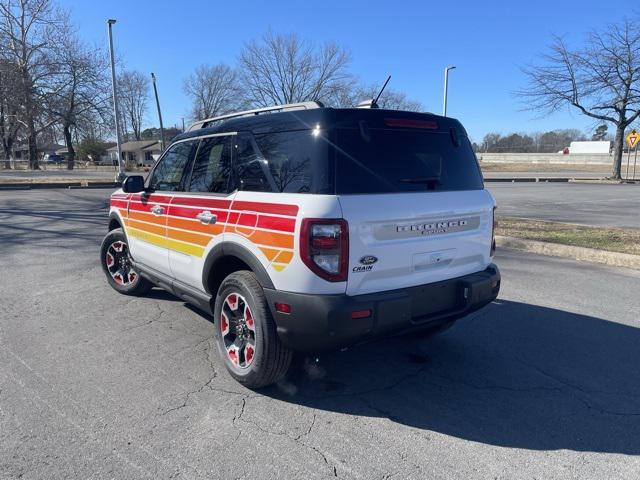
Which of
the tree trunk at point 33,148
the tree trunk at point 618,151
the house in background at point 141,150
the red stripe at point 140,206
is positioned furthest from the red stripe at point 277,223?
the house in background at point 141,150

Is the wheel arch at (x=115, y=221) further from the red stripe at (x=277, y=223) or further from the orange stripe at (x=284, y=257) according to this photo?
the orange stripe at (x=284, y=257)

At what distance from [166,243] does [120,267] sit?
1.76m

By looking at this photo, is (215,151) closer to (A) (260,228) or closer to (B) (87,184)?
(A) (260,228)

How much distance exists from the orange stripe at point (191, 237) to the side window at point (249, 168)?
0.56 m

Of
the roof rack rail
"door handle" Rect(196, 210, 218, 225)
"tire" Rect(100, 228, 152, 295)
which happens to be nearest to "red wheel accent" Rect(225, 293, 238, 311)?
"door handle" Rect(196, 210, 218, 225)

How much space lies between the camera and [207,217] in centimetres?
363

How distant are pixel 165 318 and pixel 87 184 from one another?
20604 millimetres

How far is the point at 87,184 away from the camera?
22547 mm

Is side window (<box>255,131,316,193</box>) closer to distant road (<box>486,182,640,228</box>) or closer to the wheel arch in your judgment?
the wheel arch

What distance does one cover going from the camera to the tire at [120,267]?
5.44 metres

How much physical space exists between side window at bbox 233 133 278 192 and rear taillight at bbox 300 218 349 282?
1.72 ft

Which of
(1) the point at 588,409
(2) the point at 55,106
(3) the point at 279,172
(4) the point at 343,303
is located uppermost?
(2) the point at 55,106

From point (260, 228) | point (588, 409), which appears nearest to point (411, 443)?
point (588, 409)

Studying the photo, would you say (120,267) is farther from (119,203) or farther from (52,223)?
(52,223)
